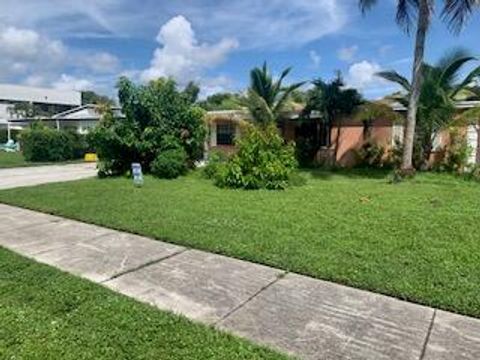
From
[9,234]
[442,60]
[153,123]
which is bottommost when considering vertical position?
[9,234]

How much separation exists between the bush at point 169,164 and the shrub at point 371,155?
285 inches

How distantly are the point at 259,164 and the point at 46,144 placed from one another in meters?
16.5

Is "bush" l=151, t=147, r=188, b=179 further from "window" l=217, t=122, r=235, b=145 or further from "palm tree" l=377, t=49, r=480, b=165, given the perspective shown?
"palm tree" l=377, t=49, r=480, b=165

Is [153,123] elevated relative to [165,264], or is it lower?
elevated

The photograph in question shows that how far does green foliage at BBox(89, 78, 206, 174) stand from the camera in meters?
14.9

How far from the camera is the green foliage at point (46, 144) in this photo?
76.3 ft

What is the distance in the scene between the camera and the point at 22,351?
10.5 ft

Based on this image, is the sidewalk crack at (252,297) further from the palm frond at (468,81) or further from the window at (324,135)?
the window at (324,135)

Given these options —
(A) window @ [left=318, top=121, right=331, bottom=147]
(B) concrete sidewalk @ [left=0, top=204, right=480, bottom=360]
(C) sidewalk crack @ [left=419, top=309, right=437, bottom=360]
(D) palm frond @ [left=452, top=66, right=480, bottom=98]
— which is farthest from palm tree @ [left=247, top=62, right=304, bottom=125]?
(C) sidewalk crack @ [left=419, top=309, right=437, bottom=360]

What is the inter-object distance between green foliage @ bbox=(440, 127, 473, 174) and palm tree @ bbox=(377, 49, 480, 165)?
2.55 feet

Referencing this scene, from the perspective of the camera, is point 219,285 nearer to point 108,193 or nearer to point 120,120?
point 108,193

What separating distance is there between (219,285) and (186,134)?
11584mm

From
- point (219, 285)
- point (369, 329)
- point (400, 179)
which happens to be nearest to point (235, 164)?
point (400, 179)

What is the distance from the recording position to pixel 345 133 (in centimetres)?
1741
